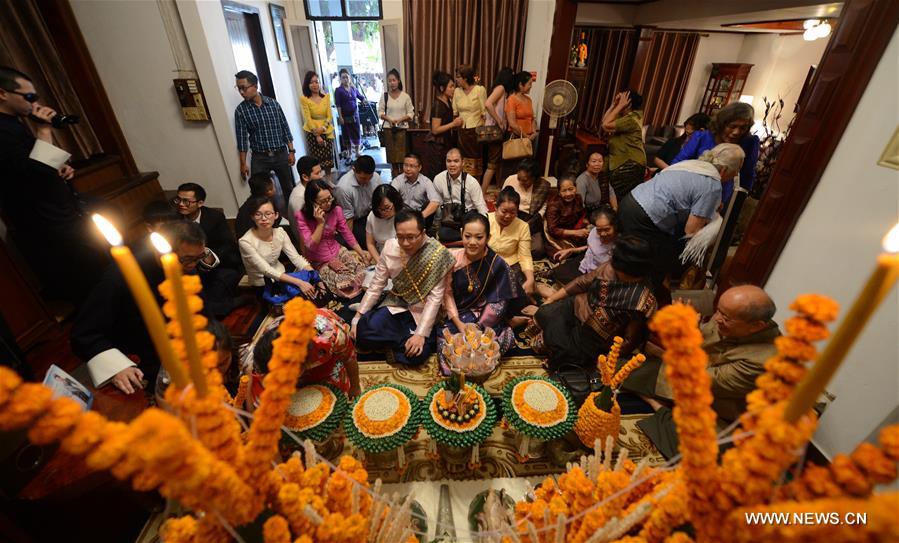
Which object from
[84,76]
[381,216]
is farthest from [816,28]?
[84,76]

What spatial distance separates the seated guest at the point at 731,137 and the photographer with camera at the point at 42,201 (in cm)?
472

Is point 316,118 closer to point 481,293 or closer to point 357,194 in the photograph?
point 357,194

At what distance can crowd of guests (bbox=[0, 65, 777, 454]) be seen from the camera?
1.82 meters

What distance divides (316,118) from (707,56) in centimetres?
837

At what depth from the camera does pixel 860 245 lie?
1808 millimetres

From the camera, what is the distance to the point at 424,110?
6.39 metres

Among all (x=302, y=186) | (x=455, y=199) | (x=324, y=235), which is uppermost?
(x=302, y=186)

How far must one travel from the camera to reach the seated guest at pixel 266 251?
276 centimetres

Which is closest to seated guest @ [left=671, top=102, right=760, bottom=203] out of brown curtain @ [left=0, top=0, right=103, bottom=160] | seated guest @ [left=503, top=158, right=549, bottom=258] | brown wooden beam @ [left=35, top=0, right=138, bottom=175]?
seated guest @ [left=503, top=158, right=549, bottom=258]

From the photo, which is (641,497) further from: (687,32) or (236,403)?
(687,32)

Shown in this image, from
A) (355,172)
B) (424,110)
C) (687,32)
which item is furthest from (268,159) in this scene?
(687,32)

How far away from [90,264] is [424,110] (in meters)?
4.98

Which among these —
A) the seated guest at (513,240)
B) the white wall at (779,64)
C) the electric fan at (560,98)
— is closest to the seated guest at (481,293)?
the seated guest at (513,240)

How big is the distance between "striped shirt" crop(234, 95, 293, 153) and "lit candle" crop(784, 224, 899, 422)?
190 inches
